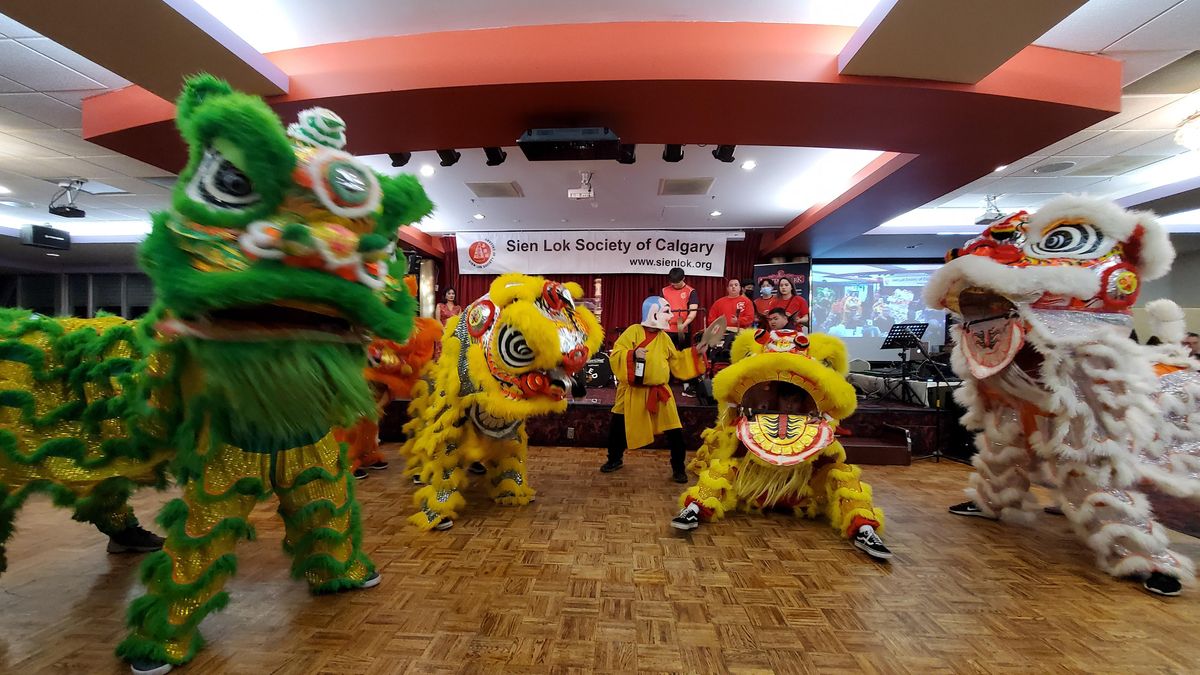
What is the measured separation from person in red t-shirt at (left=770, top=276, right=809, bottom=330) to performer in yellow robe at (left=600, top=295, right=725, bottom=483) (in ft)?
1.43

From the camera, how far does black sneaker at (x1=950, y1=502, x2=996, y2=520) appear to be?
2.46m

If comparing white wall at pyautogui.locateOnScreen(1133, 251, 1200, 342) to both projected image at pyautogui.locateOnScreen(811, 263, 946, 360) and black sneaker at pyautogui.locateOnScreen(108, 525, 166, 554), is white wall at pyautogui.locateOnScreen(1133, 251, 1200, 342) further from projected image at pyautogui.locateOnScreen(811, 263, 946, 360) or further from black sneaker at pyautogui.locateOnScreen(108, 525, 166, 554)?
black sneaker at pyautogui.locateOnScreen(108, 525, 166, 554)

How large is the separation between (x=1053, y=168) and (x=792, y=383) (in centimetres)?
440

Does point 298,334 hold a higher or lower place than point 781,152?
lower

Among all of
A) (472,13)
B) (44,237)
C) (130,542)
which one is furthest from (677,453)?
(44,237)

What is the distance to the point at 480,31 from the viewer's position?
269cm

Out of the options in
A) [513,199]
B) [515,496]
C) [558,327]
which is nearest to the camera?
[558,327]

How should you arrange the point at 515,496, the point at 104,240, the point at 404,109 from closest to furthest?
1. the point at 515,496
2. the point at 404,109
3. the point at 104,240

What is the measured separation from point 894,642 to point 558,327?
63.0 inches

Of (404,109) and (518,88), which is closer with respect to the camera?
(518,88)

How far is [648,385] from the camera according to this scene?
10.5 feet

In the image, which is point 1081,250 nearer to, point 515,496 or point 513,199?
point 515,496

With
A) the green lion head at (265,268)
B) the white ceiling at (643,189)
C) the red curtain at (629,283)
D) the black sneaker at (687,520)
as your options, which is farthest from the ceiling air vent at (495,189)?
the green lion head at (265,268)

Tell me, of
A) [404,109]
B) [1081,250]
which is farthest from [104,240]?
[1081,250]
